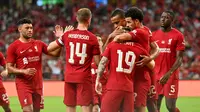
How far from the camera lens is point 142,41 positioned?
9055mm

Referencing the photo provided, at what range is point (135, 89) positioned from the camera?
31.7ft

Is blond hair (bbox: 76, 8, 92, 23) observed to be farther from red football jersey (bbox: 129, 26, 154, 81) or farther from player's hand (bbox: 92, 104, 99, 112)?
player's hand (bbox: 92, 104, 99, 112)

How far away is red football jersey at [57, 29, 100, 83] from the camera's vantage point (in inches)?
386

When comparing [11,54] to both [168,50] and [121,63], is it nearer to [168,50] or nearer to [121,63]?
[121,63]

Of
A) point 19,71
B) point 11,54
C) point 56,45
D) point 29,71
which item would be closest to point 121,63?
point 56,45

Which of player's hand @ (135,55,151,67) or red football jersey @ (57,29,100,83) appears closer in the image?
player's hand @ (135,55,151,67)

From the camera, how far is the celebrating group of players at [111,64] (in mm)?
8766

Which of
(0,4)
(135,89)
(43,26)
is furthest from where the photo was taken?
(0,4)

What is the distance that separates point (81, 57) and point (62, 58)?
1535 cm

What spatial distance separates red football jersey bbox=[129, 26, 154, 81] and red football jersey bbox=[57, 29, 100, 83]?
2.74ft

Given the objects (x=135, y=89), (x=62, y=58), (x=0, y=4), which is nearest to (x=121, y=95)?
(x=135, y=89)

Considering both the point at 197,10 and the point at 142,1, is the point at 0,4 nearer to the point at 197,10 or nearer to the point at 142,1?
the point at 142,1

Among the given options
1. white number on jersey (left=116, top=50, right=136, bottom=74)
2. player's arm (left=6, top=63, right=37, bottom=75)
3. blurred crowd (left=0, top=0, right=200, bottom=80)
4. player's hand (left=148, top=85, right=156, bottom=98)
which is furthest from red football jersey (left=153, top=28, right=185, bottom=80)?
blurred crowd (left=0, top=0, right=200, bottom=80)

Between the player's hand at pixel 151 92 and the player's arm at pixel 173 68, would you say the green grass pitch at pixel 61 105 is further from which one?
the player's hand at pixel 151 92
